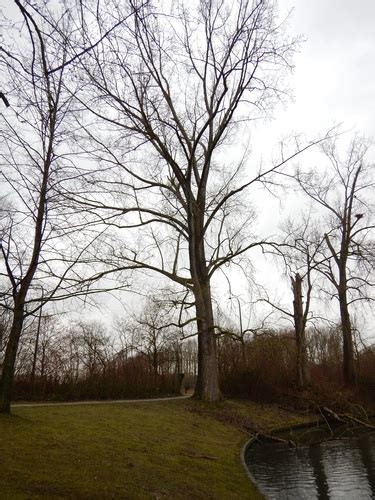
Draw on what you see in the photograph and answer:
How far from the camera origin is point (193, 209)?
17.5 metres

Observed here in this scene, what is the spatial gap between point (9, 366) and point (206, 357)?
9133 millimetres

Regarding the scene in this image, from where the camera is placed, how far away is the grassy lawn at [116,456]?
18.7ft

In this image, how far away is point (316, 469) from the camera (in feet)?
31.5

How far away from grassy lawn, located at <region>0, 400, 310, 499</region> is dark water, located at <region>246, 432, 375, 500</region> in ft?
1.86

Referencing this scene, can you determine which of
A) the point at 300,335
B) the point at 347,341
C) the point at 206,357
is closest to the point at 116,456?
the point at 206,357

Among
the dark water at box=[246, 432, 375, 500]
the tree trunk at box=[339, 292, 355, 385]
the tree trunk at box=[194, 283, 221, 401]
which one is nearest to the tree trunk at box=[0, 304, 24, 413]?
the dark water at box=[246, 432, 375, 500]

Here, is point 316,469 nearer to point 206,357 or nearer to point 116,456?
point 116,456

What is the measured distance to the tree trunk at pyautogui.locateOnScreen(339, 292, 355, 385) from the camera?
2539 centimetres

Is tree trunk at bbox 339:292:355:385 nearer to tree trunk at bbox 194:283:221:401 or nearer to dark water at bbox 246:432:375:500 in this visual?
tree trunk at bbox 194:283:221:401

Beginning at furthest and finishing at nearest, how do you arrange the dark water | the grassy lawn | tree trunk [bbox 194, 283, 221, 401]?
1. tree trunk [bbox 194, 283, 221, 401]
2. the dark water
3. the grassy lawn

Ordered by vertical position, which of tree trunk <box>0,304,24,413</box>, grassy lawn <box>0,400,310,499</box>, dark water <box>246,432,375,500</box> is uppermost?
tree trunk <box>0,304,24,413</box>

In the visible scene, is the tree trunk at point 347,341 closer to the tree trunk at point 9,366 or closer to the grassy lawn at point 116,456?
the grassy lawn at point 116,456

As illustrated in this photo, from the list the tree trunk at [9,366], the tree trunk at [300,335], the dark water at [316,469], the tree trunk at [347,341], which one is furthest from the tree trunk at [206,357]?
the tree trunk at [347,341]

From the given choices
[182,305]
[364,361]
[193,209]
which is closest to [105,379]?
[182,305]
